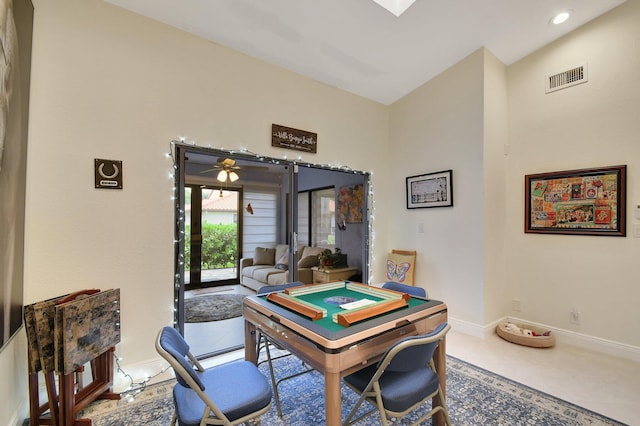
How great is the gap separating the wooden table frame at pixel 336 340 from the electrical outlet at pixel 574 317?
236 centimetres

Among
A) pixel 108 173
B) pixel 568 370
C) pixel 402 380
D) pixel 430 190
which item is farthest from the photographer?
pixel 430 190

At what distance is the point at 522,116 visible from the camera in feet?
11.9

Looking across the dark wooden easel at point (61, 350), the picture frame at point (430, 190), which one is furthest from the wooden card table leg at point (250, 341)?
the picture frame at point (430, 190)

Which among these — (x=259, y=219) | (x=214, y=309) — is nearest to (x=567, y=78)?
(x=259, y=219)

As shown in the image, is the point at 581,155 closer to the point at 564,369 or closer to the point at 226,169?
the point at 564,369

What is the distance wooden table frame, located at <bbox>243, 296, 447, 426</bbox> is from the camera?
1390mm

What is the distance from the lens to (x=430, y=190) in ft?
12.8

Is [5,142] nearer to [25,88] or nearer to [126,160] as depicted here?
[25,88]

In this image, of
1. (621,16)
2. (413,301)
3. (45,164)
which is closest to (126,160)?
(45,164)

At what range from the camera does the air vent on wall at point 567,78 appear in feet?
10.3

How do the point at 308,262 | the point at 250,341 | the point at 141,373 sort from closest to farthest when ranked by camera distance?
1. the point at 250,341
2. the point at 141,373
3. the point at 308,262

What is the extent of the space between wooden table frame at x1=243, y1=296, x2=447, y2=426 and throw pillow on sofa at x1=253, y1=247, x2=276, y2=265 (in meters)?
1.38

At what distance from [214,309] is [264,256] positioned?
1.19 meters

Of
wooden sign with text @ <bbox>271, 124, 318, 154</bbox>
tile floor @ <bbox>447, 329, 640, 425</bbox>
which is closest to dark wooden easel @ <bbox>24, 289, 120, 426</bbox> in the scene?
wooden sign with text @ <bbox>271, 124, 318, 154</bbox>
